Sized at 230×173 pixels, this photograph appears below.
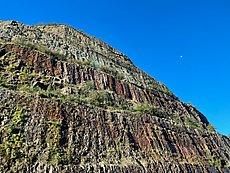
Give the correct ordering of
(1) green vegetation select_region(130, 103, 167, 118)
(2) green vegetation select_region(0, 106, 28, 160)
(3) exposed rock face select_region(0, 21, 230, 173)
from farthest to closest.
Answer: (1) green vegetation select_region(130, 103, 167, 118), (3) exposed rock face select_region(0, 21, 230, 173), (2) green vegetation select_region(0, 106, 28, 160)

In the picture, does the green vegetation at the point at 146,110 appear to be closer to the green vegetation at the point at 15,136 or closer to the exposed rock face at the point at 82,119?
the exposed rock face at the point at 82,119

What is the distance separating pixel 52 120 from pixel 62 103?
6.41 feet

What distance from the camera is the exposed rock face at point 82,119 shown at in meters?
15.1

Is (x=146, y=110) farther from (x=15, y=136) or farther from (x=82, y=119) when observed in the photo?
(x=15, y=136)

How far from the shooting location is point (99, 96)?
2241 centimetres

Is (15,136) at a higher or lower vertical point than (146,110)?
lower

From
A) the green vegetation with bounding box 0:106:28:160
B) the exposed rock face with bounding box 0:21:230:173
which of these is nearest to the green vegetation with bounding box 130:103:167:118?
the exposed rock face with bounding box 0:21:230:173

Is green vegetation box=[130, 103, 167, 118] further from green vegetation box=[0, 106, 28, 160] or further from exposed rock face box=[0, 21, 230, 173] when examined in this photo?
green vegetation box=[0, 106, 28, 160]

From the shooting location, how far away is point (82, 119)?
61.0 feet

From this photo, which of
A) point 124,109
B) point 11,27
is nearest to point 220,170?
point 124,109

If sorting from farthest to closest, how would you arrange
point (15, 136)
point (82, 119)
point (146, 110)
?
point (146, 110)
point (82, 119)
point (15, 136)

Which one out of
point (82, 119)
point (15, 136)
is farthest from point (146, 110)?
point (15, 136)

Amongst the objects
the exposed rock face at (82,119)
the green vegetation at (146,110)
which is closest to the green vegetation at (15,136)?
the exposed rock face at (82,119)

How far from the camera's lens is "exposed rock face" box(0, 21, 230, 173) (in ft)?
49.6
